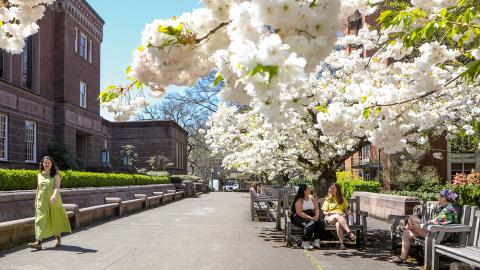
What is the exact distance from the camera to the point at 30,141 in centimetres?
2395

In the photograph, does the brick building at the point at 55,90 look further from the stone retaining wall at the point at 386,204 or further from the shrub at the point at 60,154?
the stone retaining wall at the point at 386,204

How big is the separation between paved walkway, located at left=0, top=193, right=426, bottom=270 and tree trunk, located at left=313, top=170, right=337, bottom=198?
2608 millimetres

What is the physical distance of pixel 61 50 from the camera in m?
27.2

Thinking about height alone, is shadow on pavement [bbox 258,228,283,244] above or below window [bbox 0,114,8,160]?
below

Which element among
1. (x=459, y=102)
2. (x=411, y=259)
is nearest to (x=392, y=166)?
(x=459, y=102)

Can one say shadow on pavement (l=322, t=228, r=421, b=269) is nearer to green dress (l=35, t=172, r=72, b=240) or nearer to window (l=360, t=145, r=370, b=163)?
green dress (l=35, t=172, r=72, b=240)

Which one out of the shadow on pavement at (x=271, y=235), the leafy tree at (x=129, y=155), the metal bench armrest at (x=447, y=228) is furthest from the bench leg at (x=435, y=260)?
the leafy tree at (x=129, y=155)

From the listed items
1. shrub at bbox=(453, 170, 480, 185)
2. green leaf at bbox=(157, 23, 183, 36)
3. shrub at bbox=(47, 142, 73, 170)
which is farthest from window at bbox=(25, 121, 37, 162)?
green leaf at bbox=(157, 23, 183, 36)

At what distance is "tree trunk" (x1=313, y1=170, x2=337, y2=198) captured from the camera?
1487 cm

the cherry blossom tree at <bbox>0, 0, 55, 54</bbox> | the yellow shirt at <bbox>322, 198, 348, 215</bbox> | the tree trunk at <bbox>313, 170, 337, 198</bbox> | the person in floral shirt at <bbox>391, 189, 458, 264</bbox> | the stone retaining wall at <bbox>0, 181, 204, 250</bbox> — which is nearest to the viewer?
the cherry blossom tree at <bbox>0, 0, 55, 54</bbox>

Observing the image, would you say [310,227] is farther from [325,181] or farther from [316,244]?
[325,181]

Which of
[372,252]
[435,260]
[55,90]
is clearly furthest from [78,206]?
[55,90]

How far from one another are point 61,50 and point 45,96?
3.09 metres

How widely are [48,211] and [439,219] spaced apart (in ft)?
23.0
